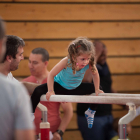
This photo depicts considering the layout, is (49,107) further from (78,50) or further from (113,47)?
(113,47)

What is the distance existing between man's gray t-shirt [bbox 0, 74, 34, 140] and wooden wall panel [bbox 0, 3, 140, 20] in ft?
9.23

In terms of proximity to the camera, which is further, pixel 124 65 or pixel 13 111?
pixel 124 65

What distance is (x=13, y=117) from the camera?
672 mm

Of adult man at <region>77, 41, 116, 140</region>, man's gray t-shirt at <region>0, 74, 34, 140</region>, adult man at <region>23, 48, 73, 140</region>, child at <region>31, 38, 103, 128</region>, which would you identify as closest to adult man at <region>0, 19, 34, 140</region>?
man's gray t-shirt at <region>0, 74, 34, 140</region>

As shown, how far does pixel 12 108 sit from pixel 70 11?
2905mm

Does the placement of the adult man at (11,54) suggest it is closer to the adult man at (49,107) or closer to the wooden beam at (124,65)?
the adult man at (49,107)

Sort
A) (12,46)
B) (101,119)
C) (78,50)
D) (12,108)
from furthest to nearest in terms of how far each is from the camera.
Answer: (101,119), (78,50), (12,46), (12,108)

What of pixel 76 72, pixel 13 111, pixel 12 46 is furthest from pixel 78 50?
pixel 13 111

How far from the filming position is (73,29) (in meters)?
3.43

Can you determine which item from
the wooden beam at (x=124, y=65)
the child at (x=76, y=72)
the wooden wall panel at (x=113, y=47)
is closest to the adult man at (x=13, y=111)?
the child at (x=76, y=72)

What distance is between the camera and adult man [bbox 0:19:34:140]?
2.16ft

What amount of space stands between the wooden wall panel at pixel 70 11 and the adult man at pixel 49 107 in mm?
1113

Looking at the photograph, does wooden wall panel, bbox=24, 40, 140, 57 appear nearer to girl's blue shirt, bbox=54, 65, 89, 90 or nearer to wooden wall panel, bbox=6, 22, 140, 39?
wooden wall panel, bbox=6, 22, 140, 39

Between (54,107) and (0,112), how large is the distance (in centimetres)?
149
